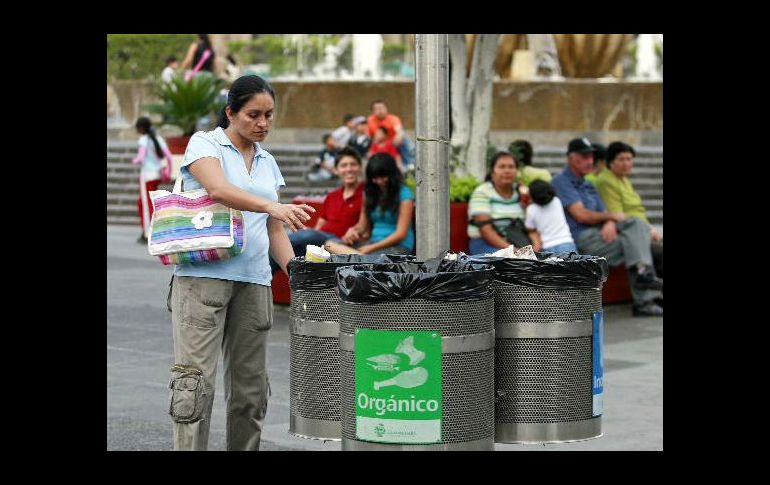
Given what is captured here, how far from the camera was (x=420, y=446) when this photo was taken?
5.15m

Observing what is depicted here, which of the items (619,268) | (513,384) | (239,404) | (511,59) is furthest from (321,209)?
(511,59)

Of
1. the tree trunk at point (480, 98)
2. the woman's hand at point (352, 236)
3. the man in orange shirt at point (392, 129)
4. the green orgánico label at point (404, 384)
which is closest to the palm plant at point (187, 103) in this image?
the man in orange shirt at point (392, 129)

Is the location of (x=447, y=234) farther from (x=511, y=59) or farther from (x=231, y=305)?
(x=511, y=59)

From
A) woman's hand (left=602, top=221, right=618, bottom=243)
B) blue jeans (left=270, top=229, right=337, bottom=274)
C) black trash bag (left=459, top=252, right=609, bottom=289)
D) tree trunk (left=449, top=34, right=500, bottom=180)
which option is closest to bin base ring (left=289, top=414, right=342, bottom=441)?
black trash bag (left=459, top=252, right=609, bottom=289)

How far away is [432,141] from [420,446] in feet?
4.15

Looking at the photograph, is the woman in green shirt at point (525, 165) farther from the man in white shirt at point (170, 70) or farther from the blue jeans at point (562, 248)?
the man in white shirt at point (170, 70)

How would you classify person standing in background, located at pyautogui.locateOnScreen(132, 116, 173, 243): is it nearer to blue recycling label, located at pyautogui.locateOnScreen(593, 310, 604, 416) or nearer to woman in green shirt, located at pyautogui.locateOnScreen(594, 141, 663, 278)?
woman in green shirt, located at pyautogui.locateOnScreen(594, 141, 663, 278)

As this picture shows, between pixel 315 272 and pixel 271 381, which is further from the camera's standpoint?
pixel 271 381

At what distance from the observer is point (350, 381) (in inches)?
209

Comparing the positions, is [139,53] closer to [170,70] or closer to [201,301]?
[170,70]

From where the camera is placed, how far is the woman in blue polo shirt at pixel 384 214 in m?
→ 10.7

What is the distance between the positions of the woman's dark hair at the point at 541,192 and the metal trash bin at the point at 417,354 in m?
6.30

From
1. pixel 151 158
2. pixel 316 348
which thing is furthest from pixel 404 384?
pixel 151 158

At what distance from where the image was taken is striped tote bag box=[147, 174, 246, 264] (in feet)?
19.4
